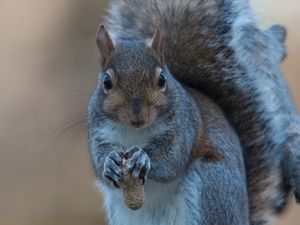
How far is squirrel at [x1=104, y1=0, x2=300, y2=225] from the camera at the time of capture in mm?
3398

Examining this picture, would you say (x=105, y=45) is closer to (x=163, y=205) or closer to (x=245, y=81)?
(x=163, y=205)

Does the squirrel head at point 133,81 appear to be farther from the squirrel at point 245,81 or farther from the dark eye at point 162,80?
the squirrel at point 245,81

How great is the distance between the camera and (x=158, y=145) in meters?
3.04

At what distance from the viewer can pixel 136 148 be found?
116 inches

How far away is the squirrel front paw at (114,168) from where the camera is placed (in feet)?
9.65

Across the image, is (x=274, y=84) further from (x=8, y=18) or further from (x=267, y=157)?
(x=8, y=18)

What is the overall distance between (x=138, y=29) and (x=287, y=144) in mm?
576

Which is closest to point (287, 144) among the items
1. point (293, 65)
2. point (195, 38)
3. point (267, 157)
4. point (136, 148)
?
point (267, 157)

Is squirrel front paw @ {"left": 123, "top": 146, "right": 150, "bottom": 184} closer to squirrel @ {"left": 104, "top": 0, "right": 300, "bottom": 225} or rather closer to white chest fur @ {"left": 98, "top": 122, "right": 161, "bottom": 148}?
white chest fur @ {"left": 98, "top": 122, "right": 161, "bottom": 148}

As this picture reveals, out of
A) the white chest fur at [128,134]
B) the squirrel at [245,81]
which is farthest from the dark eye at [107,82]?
the squirrel at [245,81]

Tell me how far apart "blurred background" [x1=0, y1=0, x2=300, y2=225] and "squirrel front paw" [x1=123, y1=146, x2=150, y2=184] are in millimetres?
1323

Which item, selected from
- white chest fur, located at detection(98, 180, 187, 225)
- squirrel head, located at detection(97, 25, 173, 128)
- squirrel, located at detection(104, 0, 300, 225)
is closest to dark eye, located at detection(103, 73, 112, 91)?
squirrel head, located at detection(97, 25, 173, 128)

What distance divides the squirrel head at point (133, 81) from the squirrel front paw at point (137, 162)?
0.09m

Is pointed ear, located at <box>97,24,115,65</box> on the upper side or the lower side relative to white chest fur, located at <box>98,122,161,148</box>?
upper
